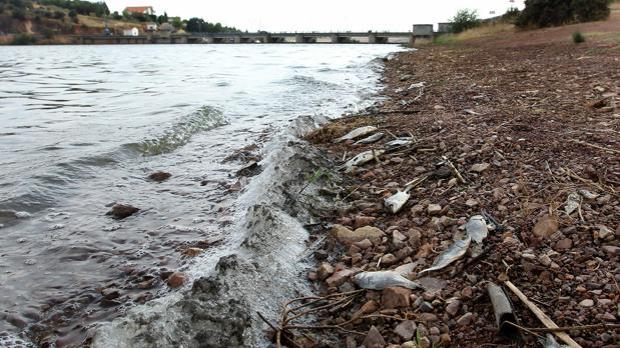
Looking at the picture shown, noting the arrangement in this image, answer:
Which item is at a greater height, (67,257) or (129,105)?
(129,105)

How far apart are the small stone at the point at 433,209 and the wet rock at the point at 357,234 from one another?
394 millimetres

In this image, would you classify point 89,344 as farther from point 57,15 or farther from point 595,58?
point 57,15

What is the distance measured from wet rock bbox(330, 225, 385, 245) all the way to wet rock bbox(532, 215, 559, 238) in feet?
3.06

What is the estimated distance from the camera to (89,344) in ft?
7.58

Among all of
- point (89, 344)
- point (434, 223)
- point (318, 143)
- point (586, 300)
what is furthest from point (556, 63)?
point (89, 344)

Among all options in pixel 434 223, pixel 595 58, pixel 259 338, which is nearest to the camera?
pixel 259 338

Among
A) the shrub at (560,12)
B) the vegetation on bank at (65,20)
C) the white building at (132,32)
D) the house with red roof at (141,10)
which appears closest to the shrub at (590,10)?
the shrub at (560,12)

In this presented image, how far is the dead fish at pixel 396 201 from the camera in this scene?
3529 mm

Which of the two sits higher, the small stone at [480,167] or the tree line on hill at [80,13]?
the tree line on hill at [80,13]

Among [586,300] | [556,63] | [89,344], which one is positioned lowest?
[89,344]

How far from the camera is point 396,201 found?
3.60 meters

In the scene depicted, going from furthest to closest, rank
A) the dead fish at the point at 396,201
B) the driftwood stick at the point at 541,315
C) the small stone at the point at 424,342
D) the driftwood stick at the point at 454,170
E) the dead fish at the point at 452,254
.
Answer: the driftwood stick at the point at 454,170, the dead fish at the point at 396,201, the dead fish at the point at 452,254, the small stone at the point at 424,342, the driftwood stick at the point at 541,315

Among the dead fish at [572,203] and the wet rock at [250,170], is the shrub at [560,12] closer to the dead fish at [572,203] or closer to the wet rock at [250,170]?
the wet rock at [250,170]

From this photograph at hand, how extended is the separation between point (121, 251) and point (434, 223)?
7.11 ft
